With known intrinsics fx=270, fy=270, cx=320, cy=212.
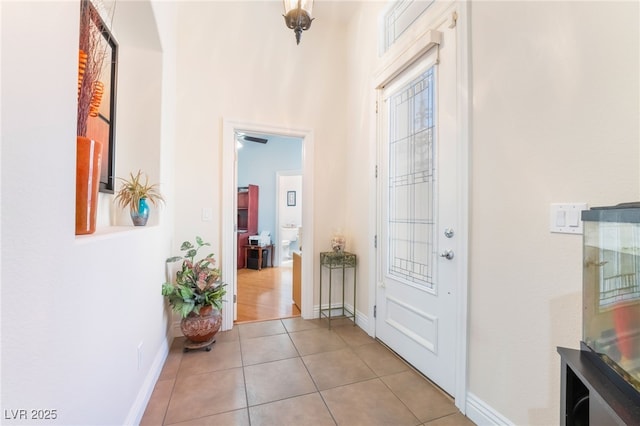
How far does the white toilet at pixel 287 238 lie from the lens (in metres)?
6.25

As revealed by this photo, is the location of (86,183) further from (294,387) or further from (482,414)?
(482,414)

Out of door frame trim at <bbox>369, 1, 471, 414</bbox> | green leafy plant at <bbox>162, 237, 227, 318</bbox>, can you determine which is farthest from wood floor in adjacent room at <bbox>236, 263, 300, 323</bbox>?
door frame trim at <bbox>369, 1, 471, 414</bbox>

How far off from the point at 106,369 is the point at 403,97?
249cm

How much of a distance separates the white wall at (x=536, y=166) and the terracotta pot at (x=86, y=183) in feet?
6.06

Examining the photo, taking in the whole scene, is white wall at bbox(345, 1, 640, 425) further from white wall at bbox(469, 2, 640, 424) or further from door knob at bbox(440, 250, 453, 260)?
door knob at bbox(440, 250, 453, 260)

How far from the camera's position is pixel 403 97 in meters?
2.22

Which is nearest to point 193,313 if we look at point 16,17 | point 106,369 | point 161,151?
point 106,369

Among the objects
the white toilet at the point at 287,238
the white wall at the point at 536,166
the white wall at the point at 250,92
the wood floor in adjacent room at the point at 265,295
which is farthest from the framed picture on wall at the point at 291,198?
the white wall at the point at 536,166

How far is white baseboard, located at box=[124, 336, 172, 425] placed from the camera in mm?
1420

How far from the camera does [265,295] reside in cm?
392

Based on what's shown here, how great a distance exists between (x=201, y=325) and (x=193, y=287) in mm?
321

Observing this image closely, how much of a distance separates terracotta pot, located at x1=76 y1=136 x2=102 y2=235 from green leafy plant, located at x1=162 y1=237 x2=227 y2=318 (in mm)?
1158

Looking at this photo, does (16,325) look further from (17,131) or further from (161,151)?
(161,151)

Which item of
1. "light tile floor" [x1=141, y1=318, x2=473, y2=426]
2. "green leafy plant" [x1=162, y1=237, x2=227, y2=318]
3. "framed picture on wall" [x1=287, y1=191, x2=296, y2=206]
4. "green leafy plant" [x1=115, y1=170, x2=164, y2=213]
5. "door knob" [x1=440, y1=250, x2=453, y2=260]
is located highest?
"framed picture on wall" [x1=287, y1=191, x2=296, y2=206]
